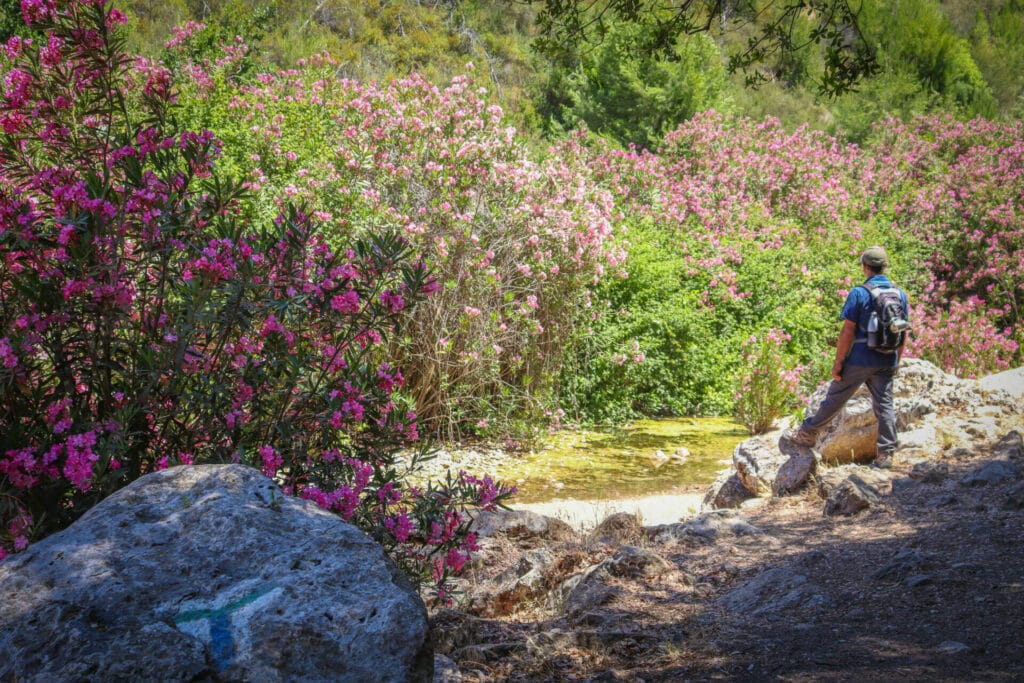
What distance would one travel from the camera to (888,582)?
399cm

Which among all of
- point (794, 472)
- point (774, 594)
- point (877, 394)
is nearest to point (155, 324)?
point (774, 594)

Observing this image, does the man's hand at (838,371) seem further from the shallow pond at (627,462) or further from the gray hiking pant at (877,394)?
the shallow pond at (627,462)

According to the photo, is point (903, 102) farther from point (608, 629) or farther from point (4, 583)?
point (4, 583)

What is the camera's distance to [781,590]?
→ 4102 mm

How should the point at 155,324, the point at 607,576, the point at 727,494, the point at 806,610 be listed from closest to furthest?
the point at 155,324 → the point at 806,610 → the point at 607,576 → the point at 727,494

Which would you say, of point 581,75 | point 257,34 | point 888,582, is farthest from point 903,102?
point 888,582

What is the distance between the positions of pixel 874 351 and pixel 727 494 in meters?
1.65

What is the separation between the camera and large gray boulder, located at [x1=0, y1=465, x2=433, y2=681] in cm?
192

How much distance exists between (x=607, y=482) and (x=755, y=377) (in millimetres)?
2704

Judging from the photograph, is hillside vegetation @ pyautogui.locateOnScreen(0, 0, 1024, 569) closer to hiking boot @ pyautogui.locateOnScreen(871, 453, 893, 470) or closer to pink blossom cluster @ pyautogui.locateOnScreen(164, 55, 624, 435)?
pink blossom cluster @ pyautogui.locateOnScreen(164, 55, 624, 435)

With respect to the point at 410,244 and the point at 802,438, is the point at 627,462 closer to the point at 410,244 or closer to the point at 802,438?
the point at 802,438

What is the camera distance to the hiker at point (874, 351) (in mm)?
6355

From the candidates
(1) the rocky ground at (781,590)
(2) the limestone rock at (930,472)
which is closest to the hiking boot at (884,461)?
(1) the rocky ground at (781,590)

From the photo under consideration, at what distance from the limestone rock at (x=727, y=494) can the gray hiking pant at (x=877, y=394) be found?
0.88 meters
